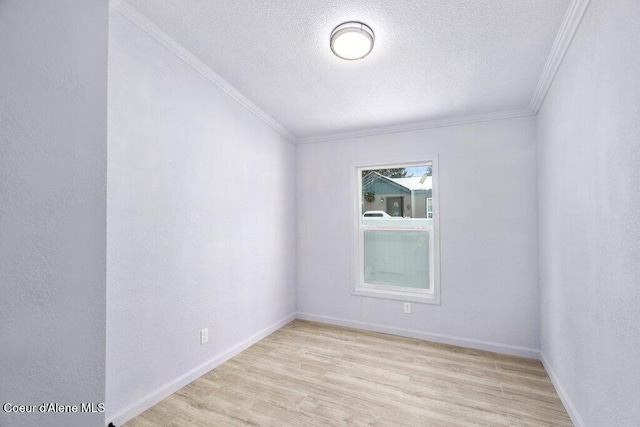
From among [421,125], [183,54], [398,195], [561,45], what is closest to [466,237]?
[398,195]

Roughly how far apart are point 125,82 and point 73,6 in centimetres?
105

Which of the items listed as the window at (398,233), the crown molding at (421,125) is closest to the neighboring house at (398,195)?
the window at (398,233)

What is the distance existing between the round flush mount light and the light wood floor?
247cm

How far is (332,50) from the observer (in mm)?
2016

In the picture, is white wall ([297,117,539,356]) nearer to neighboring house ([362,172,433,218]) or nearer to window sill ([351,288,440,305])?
window sill ([351,288,440,305])

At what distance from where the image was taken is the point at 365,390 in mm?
2254

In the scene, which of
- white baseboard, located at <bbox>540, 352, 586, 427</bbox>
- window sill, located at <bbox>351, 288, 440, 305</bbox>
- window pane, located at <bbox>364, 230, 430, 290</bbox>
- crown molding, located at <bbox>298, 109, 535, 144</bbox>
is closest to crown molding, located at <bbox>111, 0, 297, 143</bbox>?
crown molding, located at <bbox>298, 109, 535, 144</bbox>

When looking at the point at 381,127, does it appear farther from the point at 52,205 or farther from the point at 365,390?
the point at 52,205

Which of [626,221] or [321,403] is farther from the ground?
[626,221]

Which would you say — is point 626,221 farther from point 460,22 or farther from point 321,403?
point 321,403

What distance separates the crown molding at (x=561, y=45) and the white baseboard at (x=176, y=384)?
11.3 ft

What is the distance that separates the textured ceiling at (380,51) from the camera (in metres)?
1.71

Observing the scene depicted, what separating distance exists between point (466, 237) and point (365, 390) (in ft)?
6.07

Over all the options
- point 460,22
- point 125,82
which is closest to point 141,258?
point 125,82
